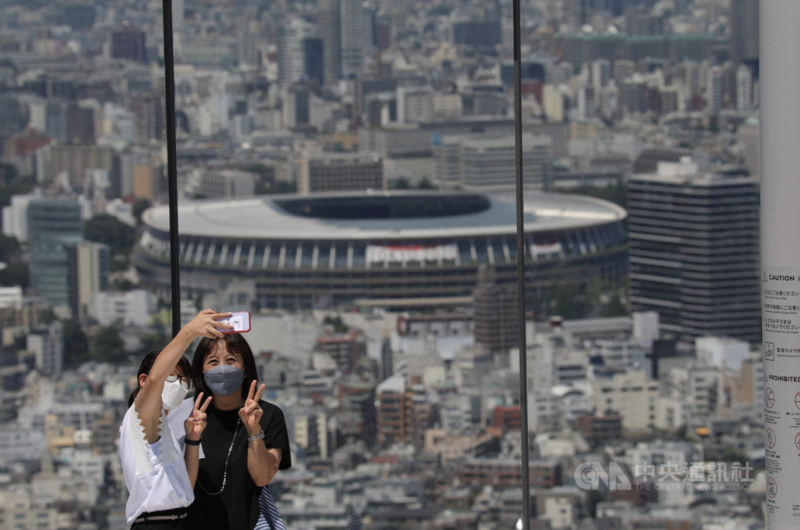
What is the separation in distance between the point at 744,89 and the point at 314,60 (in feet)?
44.5

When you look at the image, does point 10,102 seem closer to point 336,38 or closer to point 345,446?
point 336,38

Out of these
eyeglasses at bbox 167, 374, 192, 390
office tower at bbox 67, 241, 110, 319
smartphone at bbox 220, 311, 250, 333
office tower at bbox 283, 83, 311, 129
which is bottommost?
office tower at bbox 67, 241, 110, 319

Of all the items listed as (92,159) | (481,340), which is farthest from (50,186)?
(481,340)

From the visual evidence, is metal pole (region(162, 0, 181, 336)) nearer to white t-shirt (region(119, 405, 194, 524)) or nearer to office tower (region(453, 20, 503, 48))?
white t-shirt (region(119, 405, 194, 524))

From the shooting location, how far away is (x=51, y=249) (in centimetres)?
2530

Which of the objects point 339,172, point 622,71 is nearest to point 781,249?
point 339,172

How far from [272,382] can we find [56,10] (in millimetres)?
12936

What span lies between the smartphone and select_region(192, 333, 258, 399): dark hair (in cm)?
1

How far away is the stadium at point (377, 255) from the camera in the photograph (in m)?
26.1

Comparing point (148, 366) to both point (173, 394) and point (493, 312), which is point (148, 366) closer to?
point (173, 394)

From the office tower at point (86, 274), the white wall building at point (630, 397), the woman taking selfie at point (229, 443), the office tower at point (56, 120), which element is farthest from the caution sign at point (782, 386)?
the office tower at point (56, 120)

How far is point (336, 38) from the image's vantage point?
1206 inches

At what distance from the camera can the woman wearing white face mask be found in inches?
32.9

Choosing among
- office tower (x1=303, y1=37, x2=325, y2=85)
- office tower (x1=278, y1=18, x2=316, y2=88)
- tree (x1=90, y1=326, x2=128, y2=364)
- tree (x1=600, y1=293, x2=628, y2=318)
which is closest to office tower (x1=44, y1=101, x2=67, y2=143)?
tree (x1=90, y1=326, x2=128, y2=364)
